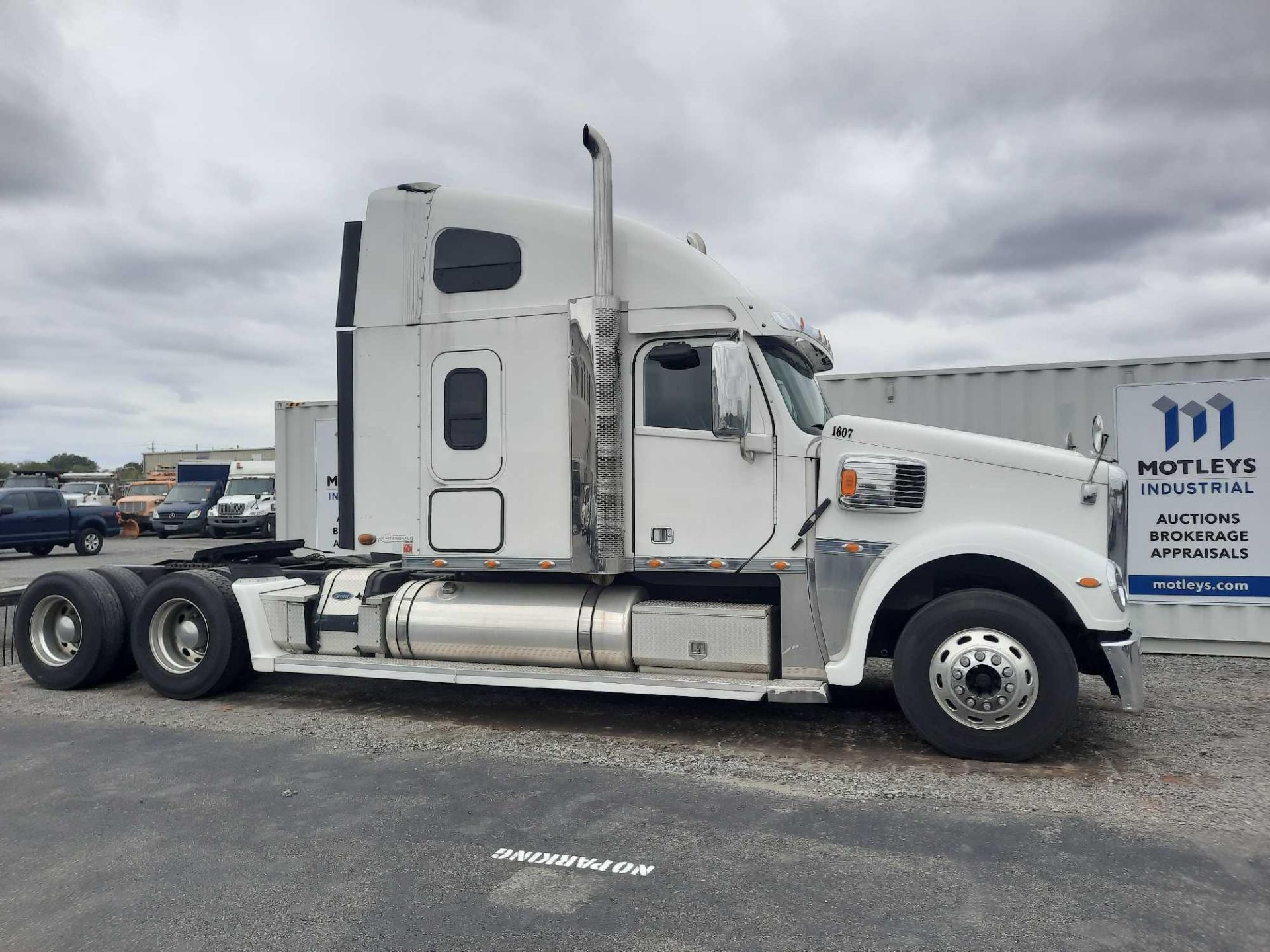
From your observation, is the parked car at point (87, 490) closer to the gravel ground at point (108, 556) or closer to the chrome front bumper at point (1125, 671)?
the gravel ground at point (108, 556)

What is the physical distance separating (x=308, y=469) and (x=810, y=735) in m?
10.3

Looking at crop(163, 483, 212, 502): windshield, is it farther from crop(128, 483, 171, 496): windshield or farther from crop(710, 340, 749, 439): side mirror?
crop(710, 340, 749, 439): side mirror

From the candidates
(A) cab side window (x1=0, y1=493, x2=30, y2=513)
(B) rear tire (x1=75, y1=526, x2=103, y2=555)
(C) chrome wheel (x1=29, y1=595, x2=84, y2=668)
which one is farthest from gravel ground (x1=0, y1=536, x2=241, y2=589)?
(C) chrome wheel (x1=29, y1=595, x2=84, y2=668)

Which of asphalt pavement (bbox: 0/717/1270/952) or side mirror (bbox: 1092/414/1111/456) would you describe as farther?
side mirror (bbox: 1092/414/1111/456)

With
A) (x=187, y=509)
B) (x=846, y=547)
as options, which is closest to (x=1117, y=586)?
(x=846, y=547)

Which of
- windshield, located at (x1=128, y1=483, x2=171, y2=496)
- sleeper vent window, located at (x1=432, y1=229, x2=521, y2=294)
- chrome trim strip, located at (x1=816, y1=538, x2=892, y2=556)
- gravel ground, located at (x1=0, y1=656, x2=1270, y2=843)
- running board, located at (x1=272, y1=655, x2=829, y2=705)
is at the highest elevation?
sleeper vent window, located at (x1=432, y1=229, x2=521, y2=294)

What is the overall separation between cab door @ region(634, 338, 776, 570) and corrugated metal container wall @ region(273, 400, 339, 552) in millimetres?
8744

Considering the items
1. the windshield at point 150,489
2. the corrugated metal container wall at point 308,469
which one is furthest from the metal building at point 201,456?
the corrugated metal container wall at point 308,469

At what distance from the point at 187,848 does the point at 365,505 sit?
2.96 metres

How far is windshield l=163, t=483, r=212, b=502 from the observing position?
103ft

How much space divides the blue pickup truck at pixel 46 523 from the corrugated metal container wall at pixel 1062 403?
21442mm

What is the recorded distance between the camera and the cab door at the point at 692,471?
599 cm

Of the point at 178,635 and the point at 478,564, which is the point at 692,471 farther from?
the point at 178,635

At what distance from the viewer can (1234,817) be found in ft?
14.9
